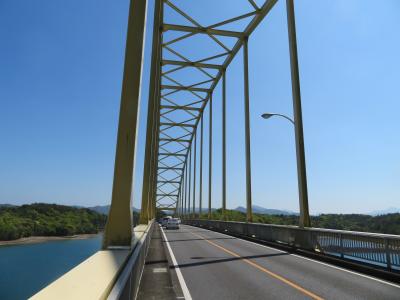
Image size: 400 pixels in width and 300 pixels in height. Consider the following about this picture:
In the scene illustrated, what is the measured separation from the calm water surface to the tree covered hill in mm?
17148

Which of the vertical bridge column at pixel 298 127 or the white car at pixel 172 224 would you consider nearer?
the vertical bridge column at pixel 298 127

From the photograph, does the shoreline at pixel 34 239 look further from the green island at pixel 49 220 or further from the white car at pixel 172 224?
the white car at pixel 172 224

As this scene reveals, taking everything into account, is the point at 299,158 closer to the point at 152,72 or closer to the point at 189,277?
the point at 189,277

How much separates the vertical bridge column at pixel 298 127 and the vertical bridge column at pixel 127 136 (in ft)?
32.6

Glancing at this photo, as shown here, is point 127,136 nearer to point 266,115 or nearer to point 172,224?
point 266,115

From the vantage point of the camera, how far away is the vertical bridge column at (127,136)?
19.4 ft

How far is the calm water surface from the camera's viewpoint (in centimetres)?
5232

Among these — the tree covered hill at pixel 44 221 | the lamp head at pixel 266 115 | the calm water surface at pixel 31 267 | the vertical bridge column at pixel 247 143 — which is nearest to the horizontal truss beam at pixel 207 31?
the vertical bridge column at pixel 247 143

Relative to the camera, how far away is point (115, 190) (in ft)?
19.9

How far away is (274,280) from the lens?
7750 mm

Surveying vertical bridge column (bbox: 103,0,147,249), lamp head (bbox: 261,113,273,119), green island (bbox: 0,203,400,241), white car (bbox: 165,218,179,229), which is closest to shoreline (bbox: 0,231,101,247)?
green island (bbox: 0,203,400,241)

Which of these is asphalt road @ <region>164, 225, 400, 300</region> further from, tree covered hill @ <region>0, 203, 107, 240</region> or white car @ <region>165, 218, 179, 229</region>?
tree covered hill @ <region>0, 203, 107, 240</region>

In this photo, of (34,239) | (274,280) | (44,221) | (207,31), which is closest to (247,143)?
(207,31)

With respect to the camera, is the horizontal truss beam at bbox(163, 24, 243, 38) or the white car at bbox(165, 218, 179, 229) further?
the white car at bbox(165, 218, 179, 229)
